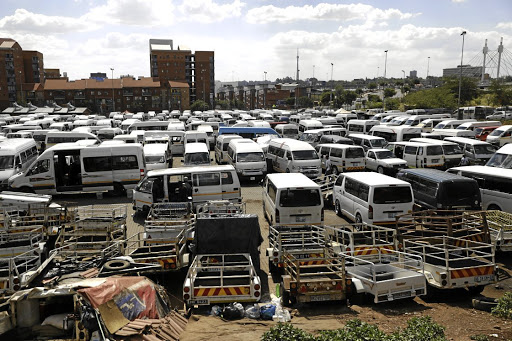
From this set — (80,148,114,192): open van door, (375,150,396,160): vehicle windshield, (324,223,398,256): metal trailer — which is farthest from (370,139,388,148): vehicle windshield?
(80,148,114,192): open van door

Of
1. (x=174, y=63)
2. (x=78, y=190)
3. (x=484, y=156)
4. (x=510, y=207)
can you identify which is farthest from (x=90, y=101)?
(x=510, y=207)

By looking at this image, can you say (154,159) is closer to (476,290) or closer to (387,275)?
(387,275)

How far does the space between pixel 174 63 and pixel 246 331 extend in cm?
10702

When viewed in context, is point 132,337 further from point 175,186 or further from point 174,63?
point 174,63

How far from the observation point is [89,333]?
6750 mm

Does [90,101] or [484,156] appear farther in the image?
[90,101]

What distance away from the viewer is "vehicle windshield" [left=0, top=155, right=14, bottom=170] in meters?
20.7

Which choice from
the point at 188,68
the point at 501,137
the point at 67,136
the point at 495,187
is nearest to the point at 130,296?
the point at 495,187

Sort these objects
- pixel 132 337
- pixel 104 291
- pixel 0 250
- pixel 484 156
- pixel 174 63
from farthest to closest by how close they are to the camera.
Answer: pixel 174 63 → pixel 484 156 → pixel 0 250 → pixel 104 291 → pixel 132 337

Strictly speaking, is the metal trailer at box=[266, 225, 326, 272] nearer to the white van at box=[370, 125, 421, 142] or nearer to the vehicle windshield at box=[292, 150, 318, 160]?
the vehicle windshield at box=[292, 150, 318, 160]

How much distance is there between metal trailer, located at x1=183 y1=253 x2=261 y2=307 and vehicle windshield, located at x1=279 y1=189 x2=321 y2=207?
106 inches

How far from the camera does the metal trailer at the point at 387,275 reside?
852 cm

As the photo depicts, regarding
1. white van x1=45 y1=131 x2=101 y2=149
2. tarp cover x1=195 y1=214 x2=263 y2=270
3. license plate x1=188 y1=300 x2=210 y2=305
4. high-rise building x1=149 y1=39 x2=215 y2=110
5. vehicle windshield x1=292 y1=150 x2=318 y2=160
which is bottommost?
license plate x1=188 y1=300 x2=210 y2=305

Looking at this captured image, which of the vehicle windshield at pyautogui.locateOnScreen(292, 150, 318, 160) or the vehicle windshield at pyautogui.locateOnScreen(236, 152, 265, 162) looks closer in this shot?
the vehicle windshield at pyautogui.locateOnScreen(292, 150, 318, 160)
